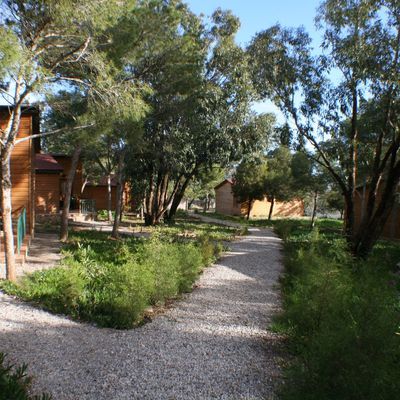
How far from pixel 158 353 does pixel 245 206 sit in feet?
128

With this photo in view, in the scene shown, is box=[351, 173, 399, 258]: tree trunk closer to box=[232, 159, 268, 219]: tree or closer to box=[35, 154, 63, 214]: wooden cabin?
box=[35, 154, 63, 214]: wooden cabin

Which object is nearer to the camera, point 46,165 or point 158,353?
point 158,353

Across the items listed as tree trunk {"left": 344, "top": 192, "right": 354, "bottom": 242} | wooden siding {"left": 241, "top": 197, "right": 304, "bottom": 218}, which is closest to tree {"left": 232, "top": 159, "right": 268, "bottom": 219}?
wooden siding {"left": 241, "top": 197, "right": 304, "bottom": 218}

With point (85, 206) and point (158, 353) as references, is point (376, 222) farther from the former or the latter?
point (85, 206)

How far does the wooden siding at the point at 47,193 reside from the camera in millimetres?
21172

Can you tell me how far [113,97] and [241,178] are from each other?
88.1 ft

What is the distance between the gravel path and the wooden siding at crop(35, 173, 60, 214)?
53.0ft

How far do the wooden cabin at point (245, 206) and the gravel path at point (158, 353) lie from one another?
1454 inches

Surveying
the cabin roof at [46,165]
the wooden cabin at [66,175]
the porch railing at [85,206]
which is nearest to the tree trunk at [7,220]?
the cabin roof at [46,165]

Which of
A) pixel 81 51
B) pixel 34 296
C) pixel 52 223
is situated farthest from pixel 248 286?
pixel 52 223

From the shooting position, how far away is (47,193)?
21.4 m

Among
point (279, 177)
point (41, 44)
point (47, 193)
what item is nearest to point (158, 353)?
point (41, 44)

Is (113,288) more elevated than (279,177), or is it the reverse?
(279,177)

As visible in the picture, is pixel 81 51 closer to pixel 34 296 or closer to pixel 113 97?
pixel 113 97
